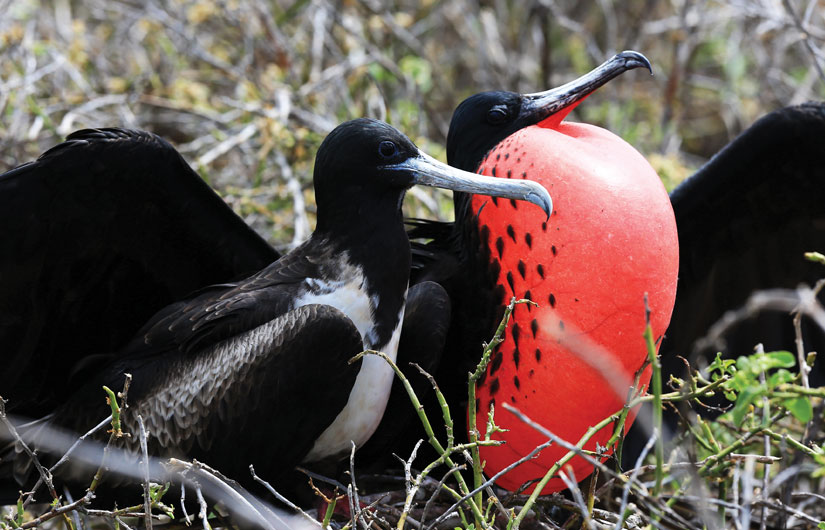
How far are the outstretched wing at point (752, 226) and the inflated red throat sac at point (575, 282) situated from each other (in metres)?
0.60

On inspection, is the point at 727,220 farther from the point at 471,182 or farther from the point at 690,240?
the point at 471,182

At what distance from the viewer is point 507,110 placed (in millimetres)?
2768

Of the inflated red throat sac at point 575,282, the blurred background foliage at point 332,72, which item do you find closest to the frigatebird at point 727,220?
the inflated red throat sac at point 575,282

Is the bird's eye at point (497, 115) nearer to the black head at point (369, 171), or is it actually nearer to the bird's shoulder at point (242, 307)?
the black head at point (369, 171)

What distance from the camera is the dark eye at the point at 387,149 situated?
2.54 m

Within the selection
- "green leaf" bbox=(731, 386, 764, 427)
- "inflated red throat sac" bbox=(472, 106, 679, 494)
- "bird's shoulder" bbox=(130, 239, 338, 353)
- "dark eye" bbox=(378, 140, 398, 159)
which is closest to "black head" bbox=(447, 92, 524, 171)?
"inflated red throat sac" bbox=(472, 106, 679, 494)

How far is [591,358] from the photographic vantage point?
234cm

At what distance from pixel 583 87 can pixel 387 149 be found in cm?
55

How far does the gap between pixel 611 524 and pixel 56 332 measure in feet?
4.91

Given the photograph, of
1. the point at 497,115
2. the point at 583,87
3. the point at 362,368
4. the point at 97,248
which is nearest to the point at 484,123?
the point at 497,115

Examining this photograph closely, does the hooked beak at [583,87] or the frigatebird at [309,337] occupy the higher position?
the hooked beak at [583,87]

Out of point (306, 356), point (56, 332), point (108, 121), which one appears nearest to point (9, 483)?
point (56, 332)

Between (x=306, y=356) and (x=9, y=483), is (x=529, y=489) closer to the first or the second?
(x=306, y=356)

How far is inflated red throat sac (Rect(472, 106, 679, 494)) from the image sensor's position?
236 cm
